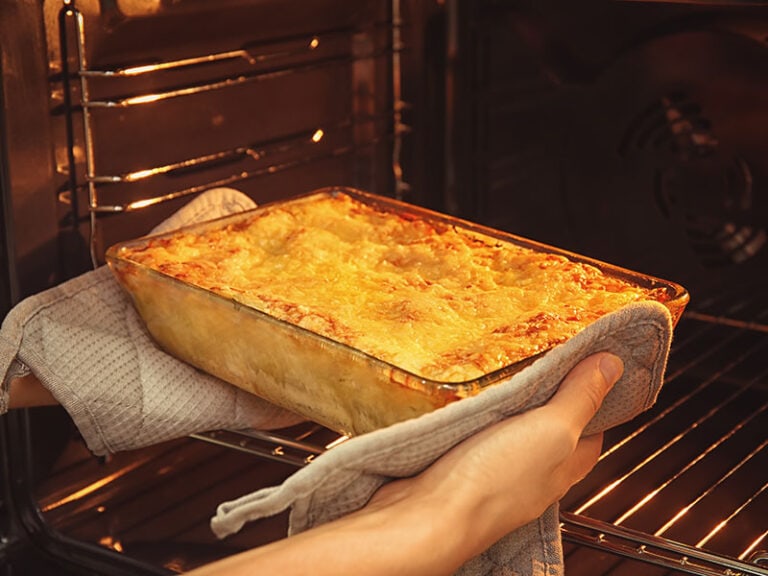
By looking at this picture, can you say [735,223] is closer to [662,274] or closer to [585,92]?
[662,274]

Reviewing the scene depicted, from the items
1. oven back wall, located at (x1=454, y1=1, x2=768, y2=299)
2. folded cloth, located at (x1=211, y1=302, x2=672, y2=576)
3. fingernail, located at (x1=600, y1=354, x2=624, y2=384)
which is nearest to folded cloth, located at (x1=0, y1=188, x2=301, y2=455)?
folded cloth, located at (x1=211, y1=302, x2=672, y2=576)

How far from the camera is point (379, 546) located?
718 millimetres

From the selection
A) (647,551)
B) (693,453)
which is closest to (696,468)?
(693,453)

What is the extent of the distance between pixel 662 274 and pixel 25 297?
2.37ft

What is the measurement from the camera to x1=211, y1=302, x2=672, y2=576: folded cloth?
754mm

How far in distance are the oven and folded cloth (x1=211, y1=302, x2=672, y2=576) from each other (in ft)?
0.28

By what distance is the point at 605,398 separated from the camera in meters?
0.88

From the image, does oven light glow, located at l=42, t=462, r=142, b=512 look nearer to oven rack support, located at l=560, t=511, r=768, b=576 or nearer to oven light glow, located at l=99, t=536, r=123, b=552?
oven light glow, located at l=99, t=536, r=123, b=552

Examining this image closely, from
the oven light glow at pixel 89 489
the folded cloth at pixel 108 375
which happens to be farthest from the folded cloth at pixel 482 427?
the oven light glow at pixel 89 489

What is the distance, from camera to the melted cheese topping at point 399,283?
2.89 ft

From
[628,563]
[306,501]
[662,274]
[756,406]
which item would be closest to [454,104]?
[662,274]

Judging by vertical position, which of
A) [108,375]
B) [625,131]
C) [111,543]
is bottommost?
[111,543]

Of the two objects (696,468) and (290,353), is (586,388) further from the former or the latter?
(696,468)

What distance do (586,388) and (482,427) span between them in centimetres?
9
